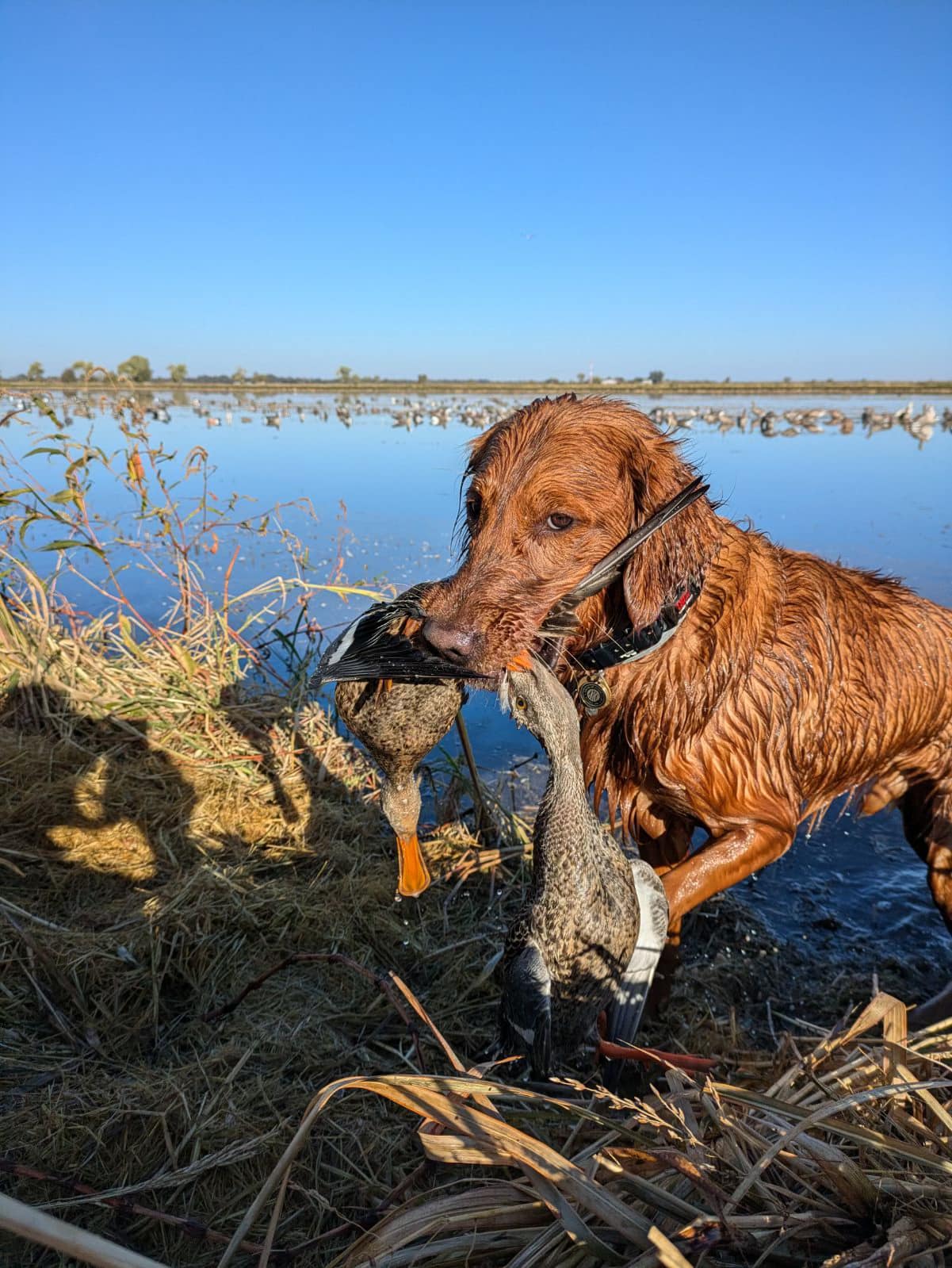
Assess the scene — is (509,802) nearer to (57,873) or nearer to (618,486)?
(57,873)

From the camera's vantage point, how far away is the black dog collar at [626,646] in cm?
226

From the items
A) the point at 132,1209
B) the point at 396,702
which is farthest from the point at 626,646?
the point at 132,1209

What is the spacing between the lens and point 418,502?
11.2m

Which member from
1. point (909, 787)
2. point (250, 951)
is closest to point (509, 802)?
point (250, 951)

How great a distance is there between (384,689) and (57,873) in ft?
6.55

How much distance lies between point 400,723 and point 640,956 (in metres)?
1.26

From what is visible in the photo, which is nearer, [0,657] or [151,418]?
[0,657]

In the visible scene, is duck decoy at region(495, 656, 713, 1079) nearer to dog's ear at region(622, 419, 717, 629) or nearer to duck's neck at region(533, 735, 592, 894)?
duck's neck at region(533, 735, 592, 894)

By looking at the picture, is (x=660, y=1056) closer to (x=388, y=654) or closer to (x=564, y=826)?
(x=564, y=826)

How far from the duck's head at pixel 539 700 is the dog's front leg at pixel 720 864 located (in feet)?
2.09

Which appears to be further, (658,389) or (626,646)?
(658,389)

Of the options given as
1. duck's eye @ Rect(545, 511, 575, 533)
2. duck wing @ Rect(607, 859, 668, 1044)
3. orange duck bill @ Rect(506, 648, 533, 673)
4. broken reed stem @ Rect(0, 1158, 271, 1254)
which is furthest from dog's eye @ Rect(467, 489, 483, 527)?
broken reed stem @ Rect(0, 1158, 271, 1254)

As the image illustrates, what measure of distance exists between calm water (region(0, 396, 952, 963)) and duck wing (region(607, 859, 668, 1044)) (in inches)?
54.0

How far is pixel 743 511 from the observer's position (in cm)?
1070
